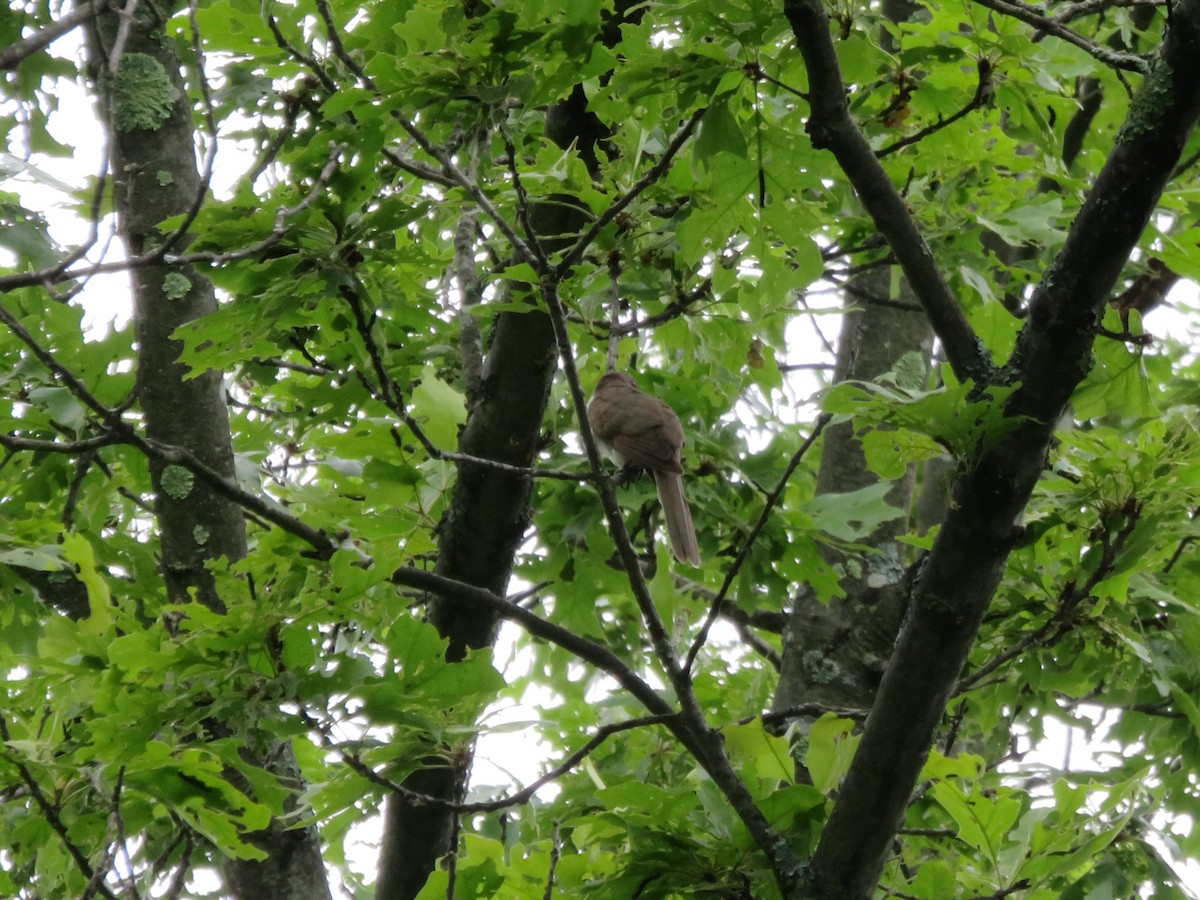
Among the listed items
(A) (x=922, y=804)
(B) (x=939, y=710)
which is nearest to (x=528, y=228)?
(B) (x=939, y=710)

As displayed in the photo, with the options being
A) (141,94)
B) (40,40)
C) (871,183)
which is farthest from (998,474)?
(141,94)

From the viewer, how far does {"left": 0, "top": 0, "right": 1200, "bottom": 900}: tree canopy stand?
2.49m

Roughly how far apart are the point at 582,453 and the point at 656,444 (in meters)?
0.32

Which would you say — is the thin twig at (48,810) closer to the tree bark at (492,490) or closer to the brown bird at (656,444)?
the tree bark at (492,490)

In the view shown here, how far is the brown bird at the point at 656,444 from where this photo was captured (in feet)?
13.0

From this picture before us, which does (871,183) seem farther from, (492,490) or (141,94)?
(141,94)

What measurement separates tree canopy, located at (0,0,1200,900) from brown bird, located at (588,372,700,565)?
0.08m

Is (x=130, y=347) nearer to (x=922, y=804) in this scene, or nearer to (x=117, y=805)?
(x=117, y=805)

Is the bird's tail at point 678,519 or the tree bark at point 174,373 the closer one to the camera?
the tree bark at point 174,373

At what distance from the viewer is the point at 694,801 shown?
2727 mm

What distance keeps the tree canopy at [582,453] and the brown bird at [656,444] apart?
0.26 ft

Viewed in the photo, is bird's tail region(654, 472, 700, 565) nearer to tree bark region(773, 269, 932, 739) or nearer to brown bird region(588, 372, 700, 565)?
brown bird region(588, 372, 700, 565)

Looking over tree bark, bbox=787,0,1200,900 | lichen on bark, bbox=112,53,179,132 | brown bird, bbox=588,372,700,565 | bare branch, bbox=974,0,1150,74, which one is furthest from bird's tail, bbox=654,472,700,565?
lichen on bark, bbox=112,53,179,132

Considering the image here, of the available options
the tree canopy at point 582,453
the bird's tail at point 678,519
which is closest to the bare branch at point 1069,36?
the tree canopy at point 582,453
